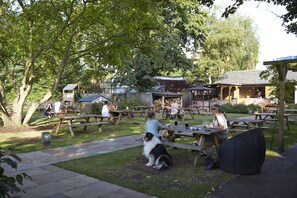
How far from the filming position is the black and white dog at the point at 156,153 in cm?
606

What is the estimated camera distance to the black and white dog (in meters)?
6.06

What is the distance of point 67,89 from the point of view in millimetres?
31047

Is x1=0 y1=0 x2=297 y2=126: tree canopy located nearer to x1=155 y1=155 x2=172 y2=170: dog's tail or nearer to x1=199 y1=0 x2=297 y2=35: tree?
x1=199 y1=0 x2=297 y2=35: tree

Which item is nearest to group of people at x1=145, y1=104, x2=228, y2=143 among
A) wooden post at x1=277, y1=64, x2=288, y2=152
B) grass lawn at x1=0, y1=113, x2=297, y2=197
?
grass lawn at x1=0, y1=113, x2=297, y2=197

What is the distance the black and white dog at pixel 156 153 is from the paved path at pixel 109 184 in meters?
1.41

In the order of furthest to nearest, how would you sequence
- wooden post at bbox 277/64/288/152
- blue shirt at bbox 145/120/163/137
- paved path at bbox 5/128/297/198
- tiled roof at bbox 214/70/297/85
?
tiled roof at bbox 214/70/297/85, wooden post at bbox 277/64/288/152, blue shirt at bbox 145/120/163/137, paved path at bbox 5/128/297/198

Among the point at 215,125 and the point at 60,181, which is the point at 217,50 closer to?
the point at 215,125

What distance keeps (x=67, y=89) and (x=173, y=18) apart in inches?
545

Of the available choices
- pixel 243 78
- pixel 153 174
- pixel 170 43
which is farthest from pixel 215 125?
pixel 243 78

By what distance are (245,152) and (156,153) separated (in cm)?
188

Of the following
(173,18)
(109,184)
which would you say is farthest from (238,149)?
(173,18)

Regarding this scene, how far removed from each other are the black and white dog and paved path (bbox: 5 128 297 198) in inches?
55.4

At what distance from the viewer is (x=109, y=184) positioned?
199 inches

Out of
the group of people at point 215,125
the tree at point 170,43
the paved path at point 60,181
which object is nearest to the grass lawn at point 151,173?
the paved path at point 60,181
